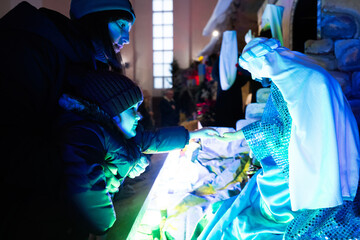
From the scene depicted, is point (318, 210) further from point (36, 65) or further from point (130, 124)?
point (36, 65)

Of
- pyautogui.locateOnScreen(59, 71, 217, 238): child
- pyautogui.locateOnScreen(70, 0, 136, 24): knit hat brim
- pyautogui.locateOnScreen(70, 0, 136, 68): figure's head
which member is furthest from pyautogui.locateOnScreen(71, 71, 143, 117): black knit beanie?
pyautogui.locateOnScreen(70, 0, 136, 24): knit hat brim

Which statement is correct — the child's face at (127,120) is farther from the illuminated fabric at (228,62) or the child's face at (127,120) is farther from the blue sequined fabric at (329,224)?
the illuminated fabric at (228,62)

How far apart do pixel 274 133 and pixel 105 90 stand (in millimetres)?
1287

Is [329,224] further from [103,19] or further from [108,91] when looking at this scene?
[103,19]

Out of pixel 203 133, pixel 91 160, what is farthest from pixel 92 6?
pixel 203 133

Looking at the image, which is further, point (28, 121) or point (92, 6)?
point (92, 6)

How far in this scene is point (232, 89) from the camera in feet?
15.3

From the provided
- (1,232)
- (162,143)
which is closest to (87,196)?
(1,232)

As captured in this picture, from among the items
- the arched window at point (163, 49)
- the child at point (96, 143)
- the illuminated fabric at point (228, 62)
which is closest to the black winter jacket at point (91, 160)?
the child at point (96, 143)

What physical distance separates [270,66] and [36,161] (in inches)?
54.9

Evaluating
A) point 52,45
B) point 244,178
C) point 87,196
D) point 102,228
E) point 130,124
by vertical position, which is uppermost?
point 52,45

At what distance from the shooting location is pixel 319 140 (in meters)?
1.26

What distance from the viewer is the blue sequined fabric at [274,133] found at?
164 cm

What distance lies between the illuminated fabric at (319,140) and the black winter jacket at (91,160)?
1.03 m
